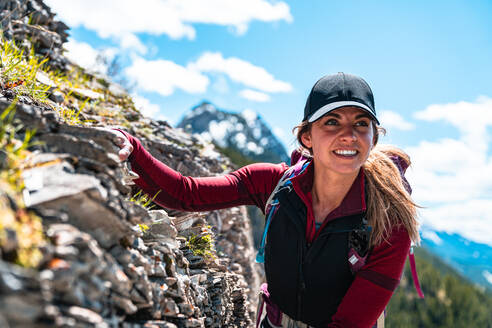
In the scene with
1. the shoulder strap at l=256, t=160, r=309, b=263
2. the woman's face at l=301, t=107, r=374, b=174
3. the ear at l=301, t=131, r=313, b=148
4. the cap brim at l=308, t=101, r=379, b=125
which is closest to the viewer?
the cap brim at l=308, t=101, r=379, b=125

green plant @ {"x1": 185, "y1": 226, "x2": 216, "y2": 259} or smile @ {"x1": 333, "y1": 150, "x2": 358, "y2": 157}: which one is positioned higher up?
smile @ {"x1": 333, "y1": 150, "x2": 358, "y2": 157}

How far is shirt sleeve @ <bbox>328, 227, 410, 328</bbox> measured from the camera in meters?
3.55

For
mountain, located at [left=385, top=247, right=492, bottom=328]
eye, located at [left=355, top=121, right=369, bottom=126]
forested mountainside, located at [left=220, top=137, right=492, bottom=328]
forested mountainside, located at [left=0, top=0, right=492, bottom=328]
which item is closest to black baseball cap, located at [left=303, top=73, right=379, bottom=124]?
eye, located at [left=355, top=121, right=369, bottom=126]

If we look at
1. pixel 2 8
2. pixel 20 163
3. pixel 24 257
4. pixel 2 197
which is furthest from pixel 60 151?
pixel 2 8

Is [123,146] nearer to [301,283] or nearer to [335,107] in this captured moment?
[335,107]

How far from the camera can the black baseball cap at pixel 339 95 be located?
3740mm

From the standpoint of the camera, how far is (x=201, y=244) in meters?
5.42

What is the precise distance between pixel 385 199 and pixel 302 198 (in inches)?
38.1

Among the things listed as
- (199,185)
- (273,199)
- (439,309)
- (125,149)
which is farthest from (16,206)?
(439,309)

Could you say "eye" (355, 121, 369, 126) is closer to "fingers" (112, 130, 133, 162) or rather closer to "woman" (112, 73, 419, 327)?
"woman" (112, 73, 419, 327)

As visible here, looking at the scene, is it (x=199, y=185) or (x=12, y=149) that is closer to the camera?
(x=12, y=149)

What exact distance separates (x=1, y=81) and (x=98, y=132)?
2.84 metres

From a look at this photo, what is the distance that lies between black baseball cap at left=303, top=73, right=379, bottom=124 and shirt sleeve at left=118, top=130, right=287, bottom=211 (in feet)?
3.73

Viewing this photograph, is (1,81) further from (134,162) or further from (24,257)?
(24,257)
